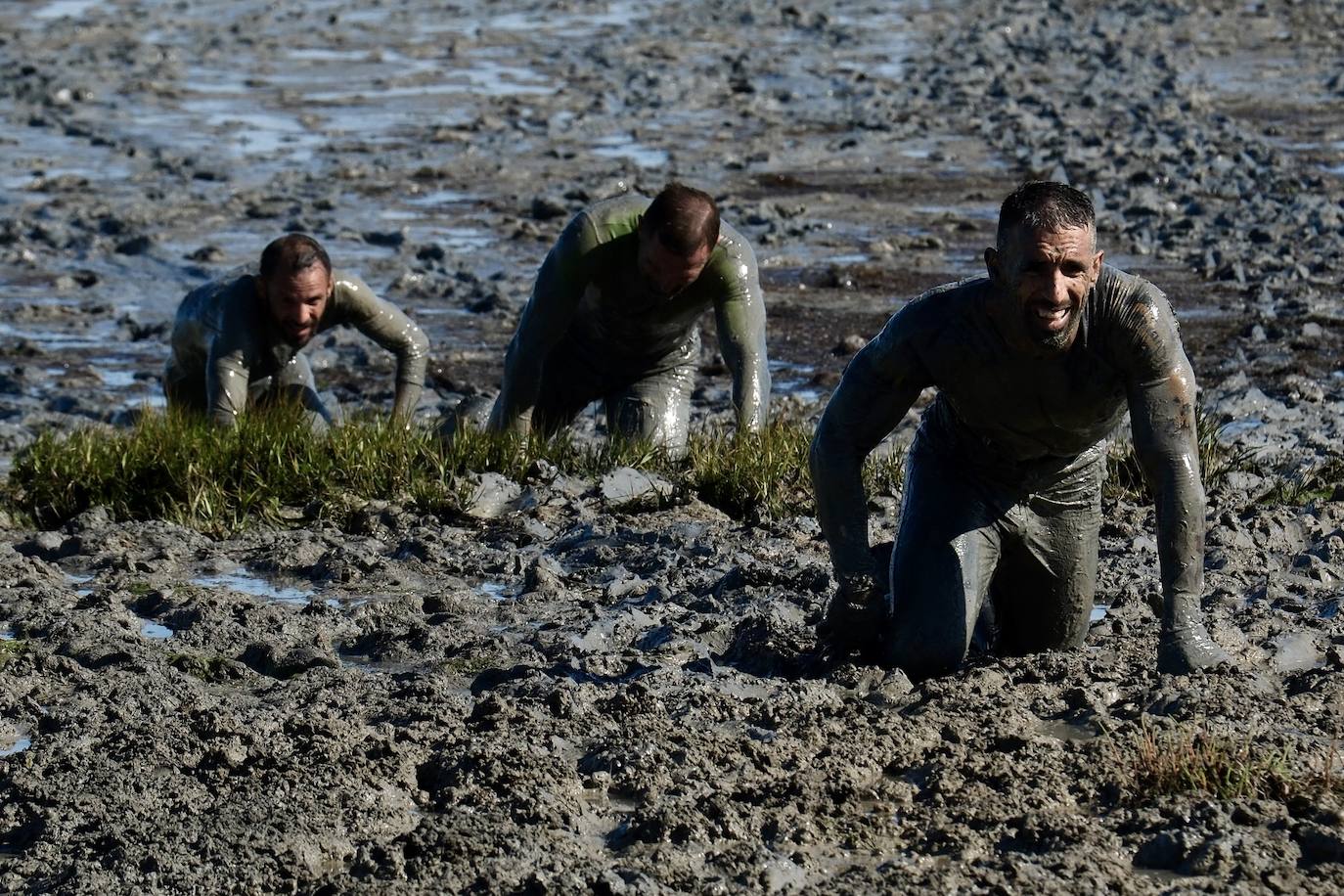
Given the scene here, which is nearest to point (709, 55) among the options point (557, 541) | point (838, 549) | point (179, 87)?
point (179, 87)

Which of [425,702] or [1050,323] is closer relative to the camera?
[1050,323]

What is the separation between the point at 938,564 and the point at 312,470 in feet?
10.7

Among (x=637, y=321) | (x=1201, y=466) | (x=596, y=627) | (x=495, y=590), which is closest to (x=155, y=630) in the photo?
(x=495, y=590)

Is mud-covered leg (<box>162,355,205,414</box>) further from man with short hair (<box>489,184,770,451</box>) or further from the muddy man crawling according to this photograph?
the muddy man crawling

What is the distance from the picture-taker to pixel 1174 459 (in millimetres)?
5902

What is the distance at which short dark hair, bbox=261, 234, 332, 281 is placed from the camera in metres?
9.54

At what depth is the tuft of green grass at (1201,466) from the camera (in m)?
8.78

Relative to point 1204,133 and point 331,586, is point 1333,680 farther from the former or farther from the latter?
point 1204,133

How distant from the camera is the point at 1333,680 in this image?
631 cm

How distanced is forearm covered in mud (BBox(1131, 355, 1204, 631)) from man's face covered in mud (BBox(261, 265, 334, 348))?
4662 mm

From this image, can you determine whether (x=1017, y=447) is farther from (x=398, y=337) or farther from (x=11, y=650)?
(x=398, y=337)

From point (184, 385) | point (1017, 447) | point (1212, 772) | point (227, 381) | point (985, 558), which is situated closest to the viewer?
point (1212, 772)

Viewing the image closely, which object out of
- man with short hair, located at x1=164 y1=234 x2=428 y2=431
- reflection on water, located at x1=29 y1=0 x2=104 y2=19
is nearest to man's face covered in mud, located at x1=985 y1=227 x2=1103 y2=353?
man with short hair, located at x1=164 y1=234 x2=428 y2=431

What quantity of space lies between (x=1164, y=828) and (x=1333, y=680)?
4.40ft
